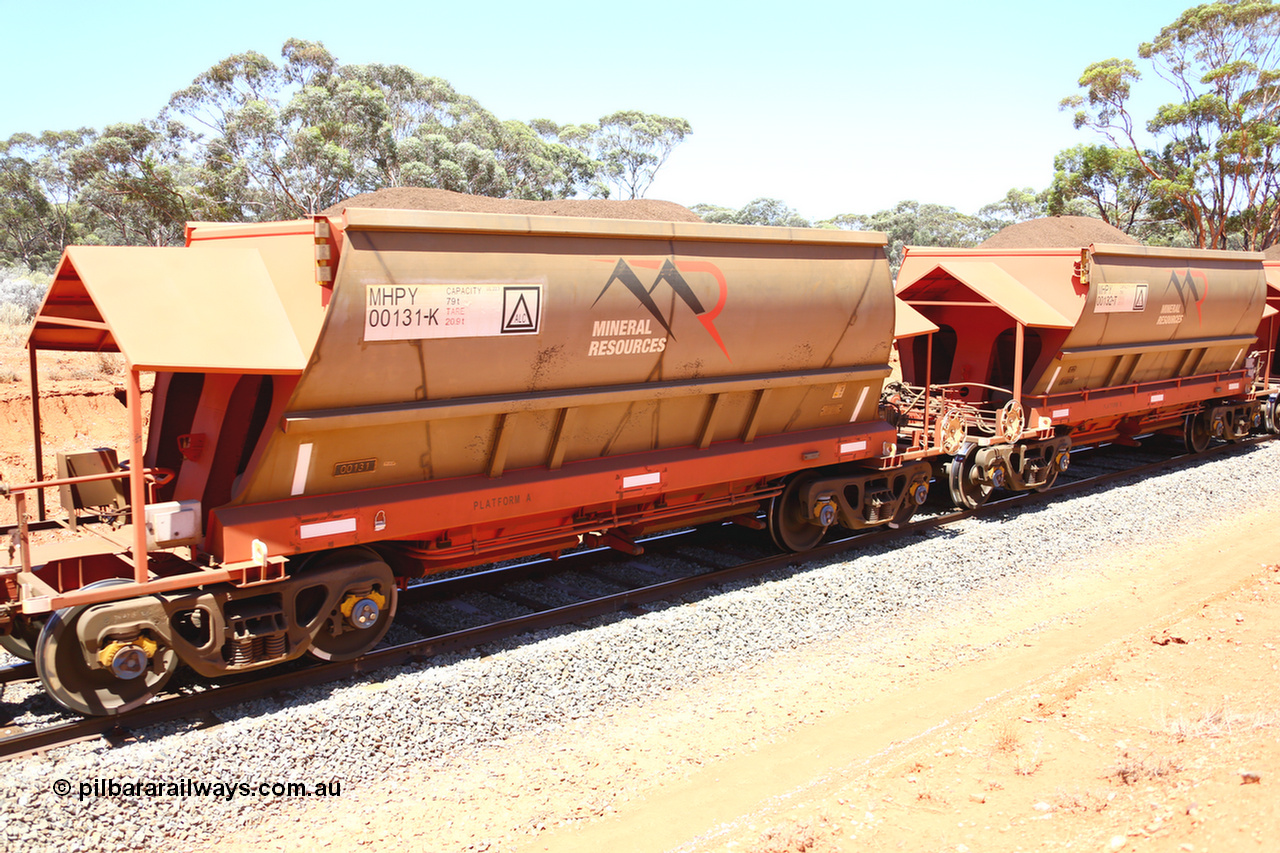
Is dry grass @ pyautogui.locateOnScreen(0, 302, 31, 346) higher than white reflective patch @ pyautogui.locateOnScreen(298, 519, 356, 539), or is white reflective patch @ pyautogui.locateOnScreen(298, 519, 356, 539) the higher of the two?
dry grass @ pyautogui.locateOnScreen(0, 302, 31, 346)

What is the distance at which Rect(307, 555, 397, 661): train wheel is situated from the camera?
Result: 274 inches

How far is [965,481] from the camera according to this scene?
1236 cm

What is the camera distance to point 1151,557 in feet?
35.9

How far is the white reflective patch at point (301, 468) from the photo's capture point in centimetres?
660

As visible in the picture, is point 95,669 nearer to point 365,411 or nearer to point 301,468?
point 301,468

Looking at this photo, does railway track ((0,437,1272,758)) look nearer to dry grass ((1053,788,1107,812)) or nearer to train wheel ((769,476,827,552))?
train wheel ((769,476,827,552))

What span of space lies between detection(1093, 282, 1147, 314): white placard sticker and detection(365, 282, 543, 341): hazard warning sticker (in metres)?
9.23

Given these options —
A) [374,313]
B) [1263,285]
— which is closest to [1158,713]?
[374,313]

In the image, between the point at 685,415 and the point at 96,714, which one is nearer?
the point at 96,714

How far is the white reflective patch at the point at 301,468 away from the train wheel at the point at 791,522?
5340mm

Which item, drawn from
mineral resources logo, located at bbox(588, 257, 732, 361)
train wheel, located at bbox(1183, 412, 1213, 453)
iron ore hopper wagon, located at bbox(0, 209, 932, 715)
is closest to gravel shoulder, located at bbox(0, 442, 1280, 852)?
iron ore hopper wagon, located at bbox(0, 209, 932, 715)

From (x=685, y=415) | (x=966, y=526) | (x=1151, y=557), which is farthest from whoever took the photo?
(x=966, y=526)

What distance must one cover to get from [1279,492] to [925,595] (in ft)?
28.5

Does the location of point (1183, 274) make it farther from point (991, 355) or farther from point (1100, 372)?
point (991, 355)
